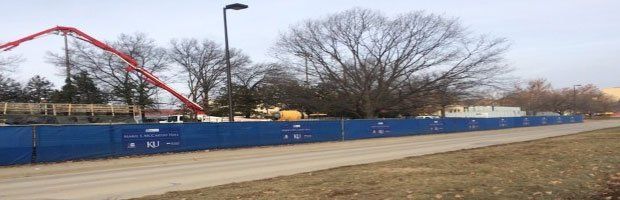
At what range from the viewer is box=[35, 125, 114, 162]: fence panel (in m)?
22.3

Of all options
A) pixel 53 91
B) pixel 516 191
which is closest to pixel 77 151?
pixel 516 191

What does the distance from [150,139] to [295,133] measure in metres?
Answer: 10.7

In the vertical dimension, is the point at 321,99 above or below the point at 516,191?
above

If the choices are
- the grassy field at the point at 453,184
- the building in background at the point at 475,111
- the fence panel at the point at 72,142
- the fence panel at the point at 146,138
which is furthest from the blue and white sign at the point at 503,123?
the grassy field at the point at 453,184

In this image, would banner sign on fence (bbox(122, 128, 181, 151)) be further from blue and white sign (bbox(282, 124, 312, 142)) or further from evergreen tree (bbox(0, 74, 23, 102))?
evergreen tree (bbox(0, 74, 23, 102))

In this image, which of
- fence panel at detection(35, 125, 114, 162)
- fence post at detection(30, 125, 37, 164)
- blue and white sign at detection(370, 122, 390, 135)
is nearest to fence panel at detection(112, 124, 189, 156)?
fence panel at detection(35, 125, 114, 162)

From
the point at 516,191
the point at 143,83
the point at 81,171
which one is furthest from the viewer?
the point at 143,83

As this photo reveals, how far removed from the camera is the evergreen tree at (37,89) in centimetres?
6601

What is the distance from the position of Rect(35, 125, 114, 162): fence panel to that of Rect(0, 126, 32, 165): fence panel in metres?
0.40

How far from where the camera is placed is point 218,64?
72.5 m

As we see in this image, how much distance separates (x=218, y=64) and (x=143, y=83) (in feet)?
35.2

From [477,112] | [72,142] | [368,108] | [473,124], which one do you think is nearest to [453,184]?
[72,142]

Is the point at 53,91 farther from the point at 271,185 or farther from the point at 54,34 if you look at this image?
the point at 271,185

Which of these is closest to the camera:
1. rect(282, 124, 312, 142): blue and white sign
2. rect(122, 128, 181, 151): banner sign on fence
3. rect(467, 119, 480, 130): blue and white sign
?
rect(122, 128, 181, 151): banner sign on fence
